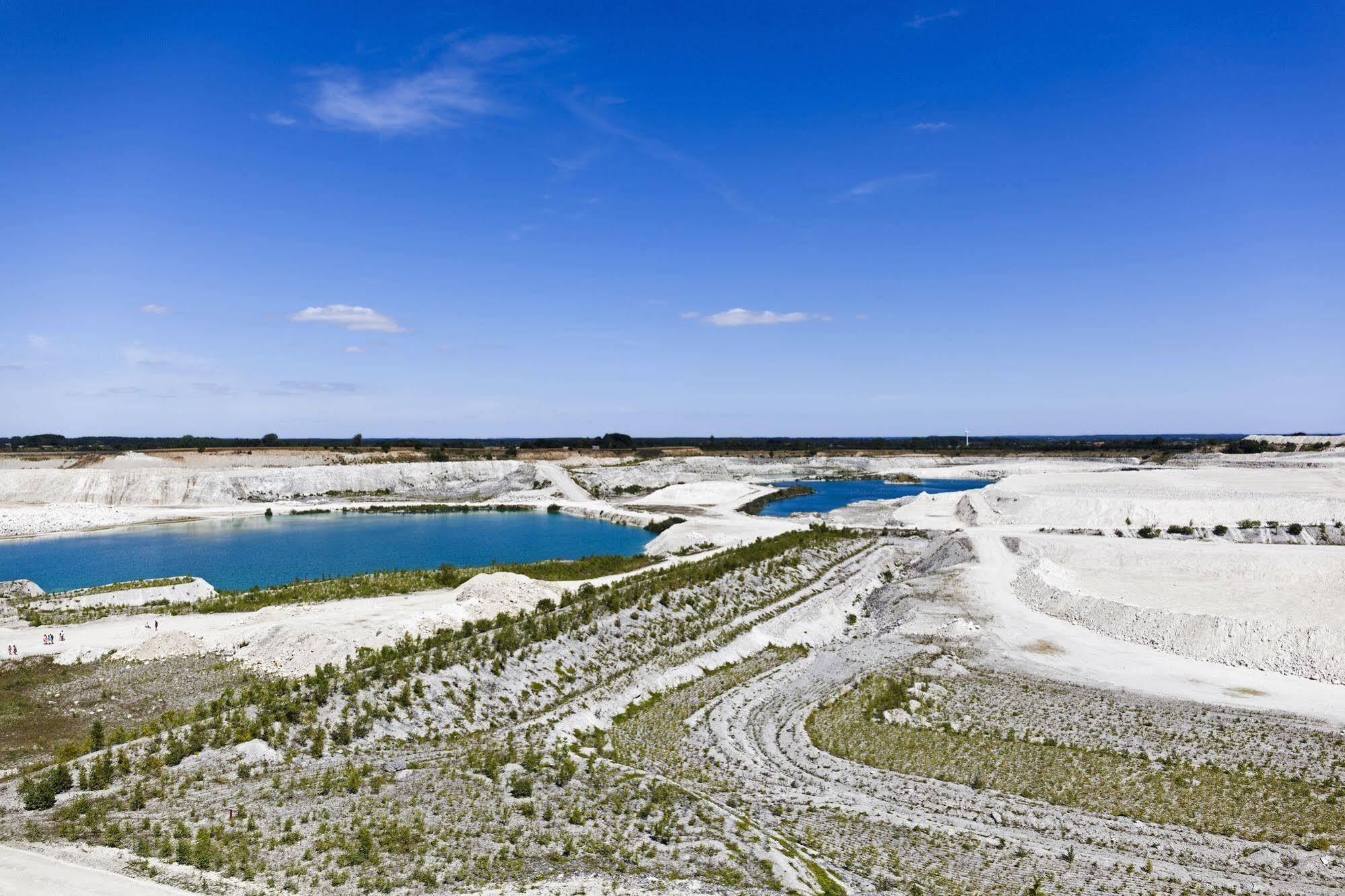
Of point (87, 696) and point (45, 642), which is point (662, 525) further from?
point (87, 696)

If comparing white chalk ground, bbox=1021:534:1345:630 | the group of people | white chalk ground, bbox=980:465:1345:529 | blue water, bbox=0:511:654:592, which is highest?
white chalk ground, bbox=980:465:1345:529

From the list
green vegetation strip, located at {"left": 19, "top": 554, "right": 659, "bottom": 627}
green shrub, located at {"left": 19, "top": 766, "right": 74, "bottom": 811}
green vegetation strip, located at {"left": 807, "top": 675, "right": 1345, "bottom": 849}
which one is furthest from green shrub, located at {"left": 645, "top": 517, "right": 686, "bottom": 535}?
green shrub, located at {"left": 19, "top": 766, "right": 74, "bottom": 811}

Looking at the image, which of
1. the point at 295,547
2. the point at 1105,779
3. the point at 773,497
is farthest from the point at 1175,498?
the point at 295,547

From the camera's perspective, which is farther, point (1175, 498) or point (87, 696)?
point (1175, 498)

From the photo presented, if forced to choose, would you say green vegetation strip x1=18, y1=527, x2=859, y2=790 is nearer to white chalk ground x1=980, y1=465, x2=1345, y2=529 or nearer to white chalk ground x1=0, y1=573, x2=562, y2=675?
white chalk ground x1=0, y1=573, x2=562, y2=675

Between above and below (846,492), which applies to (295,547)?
below

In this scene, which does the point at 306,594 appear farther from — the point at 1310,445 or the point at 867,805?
the point at 1310,445

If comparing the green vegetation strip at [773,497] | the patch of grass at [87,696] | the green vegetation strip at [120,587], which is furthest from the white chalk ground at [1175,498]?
the green vegetation strip at [120,587]
